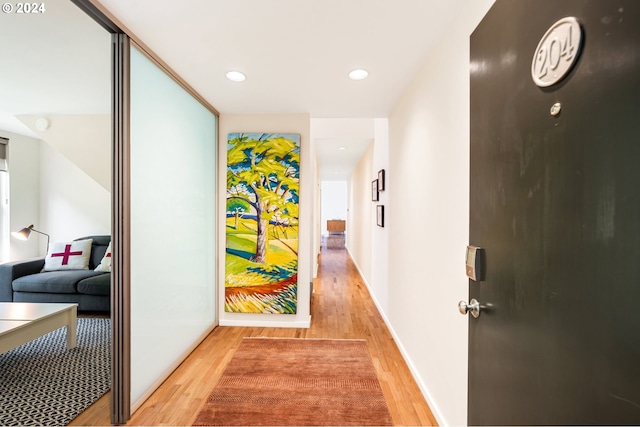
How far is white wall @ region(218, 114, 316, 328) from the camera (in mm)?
2996

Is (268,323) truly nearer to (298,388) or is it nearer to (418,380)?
(298,388)

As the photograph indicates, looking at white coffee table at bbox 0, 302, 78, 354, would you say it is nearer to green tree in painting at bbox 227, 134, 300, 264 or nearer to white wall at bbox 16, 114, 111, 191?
white wall at bbox 16, 114, 111, 191

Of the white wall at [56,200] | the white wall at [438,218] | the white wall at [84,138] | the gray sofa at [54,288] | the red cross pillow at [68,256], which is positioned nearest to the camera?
the white wall at [438,218]

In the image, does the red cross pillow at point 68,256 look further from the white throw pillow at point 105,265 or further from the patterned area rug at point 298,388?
the patterned area rug at point 298,388

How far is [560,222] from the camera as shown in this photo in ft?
2.17

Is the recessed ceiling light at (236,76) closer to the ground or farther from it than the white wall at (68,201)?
farther from it

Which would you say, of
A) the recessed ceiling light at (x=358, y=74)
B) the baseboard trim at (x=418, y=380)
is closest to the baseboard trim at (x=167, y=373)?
the baseboard trim at (x=418, y=380)

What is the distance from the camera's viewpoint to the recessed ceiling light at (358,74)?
6.82ft

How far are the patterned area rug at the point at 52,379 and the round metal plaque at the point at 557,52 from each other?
2762mm

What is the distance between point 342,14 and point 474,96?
34.5 inches

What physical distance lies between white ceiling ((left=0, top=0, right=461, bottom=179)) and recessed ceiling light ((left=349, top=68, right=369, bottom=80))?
0.05 m

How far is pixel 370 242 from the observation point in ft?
14.4

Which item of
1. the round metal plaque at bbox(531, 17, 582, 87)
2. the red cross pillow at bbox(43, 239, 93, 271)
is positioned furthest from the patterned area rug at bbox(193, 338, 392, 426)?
the red cross pillow at bbox(43, 239, 93, 271)

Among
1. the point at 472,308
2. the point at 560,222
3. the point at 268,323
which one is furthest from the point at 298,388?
the point at 560,222
